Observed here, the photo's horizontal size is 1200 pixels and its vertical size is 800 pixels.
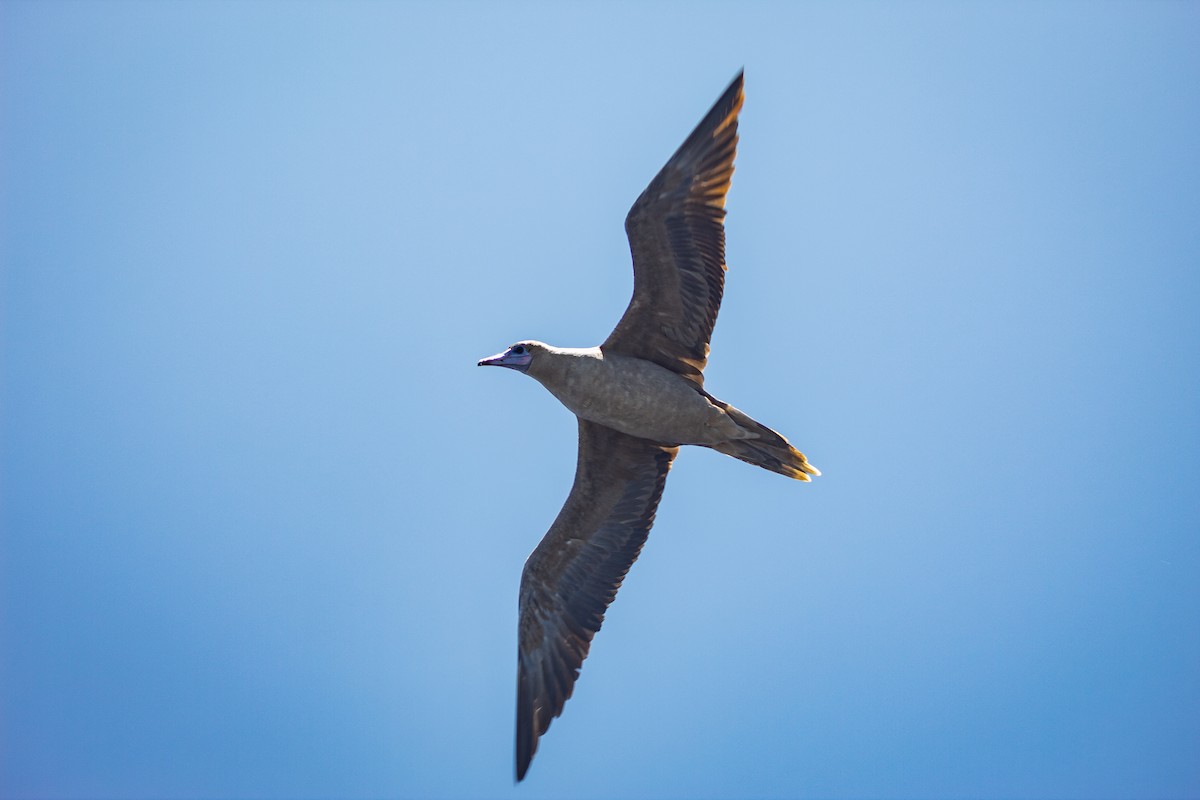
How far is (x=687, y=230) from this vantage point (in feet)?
29.5

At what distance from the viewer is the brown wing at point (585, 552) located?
32.9 ft

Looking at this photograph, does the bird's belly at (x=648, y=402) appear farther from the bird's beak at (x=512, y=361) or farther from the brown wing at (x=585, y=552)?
the brown wing at (x=585, y=552)

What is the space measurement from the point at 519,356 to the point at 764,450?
237 centimetres

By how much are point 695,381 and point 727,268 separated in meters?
1.08

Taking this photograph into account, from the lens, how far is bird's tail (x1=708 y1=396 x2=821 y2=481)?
925cm

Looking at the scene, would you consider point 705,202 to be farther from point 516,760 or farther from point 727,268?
point 516,760

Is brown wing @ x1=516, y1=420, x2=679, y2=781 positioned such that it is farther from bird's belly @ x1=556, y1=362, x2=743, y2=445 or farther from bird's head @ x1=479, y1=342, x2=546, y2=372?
bird's head @ x1=479, y1=342, x2=546, y2=372

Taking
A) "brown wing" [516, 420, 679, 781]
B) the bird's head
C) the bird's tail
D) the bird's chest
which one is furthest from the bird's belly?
"brown wing" [516, 420, 679, 781]

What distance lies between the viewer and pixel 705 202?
8930mm

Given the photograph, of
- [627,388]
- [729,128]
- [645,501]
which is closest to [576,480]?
[645,501]

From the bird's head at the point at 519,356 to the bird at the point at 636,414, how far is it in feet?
0.04

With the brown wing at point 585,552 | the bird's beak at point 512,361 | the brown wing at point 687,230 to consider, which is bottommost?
the brown wing at point 585,552

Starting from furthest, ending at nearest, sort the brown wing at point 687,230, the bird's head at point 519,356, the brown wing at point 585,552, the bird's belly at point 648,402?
1. the brown wing at point 585,552
2. the bird's head at point 519,356
3. the bird's belly at point 648,402
4. the brown wing at point 687,230

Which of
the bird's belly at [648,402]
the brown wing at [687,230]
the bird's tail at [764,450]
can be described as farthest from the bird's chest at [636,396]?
the brown wing at [687,230]
